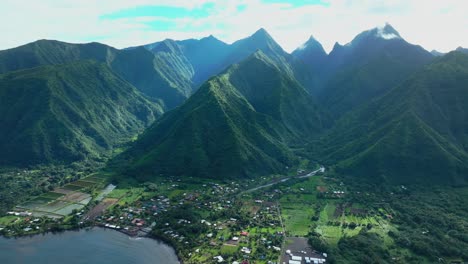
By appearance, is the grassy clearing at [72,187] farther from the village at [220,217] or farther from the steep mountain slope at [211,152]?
the steep mountain slope at [211,152]

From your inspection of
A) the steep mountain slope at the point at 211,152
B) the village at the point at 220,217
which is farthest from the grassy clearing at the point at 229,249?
the steep mountain slope at the point at 211,152

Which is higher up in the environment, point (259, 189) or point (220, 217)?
point (259, 189)

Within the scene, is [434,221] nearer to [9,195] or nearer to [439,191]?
[439,191]

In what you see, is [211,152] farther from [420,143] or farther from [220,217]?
[420,143]

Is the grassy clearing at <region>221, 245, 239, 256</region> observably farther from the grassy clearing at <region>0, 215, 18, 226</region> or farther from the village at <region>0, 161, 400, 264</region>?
the grassy clearing at <region>0, 215, 18, 226</region>

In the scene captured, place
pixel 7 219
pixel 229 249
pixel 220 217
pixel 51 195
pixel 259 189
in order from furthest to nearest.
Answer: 1. pixel 259 189
2. pixel 51 195
3. pixel 220 217
4. pixel 7 219
5. pixel 229 249

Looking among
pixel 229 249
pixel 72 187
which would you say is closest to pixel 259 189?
pixel 229 249

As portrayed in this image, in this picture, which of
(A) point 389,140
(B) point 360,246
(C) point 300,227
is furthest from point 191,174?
(A) point 389,140
